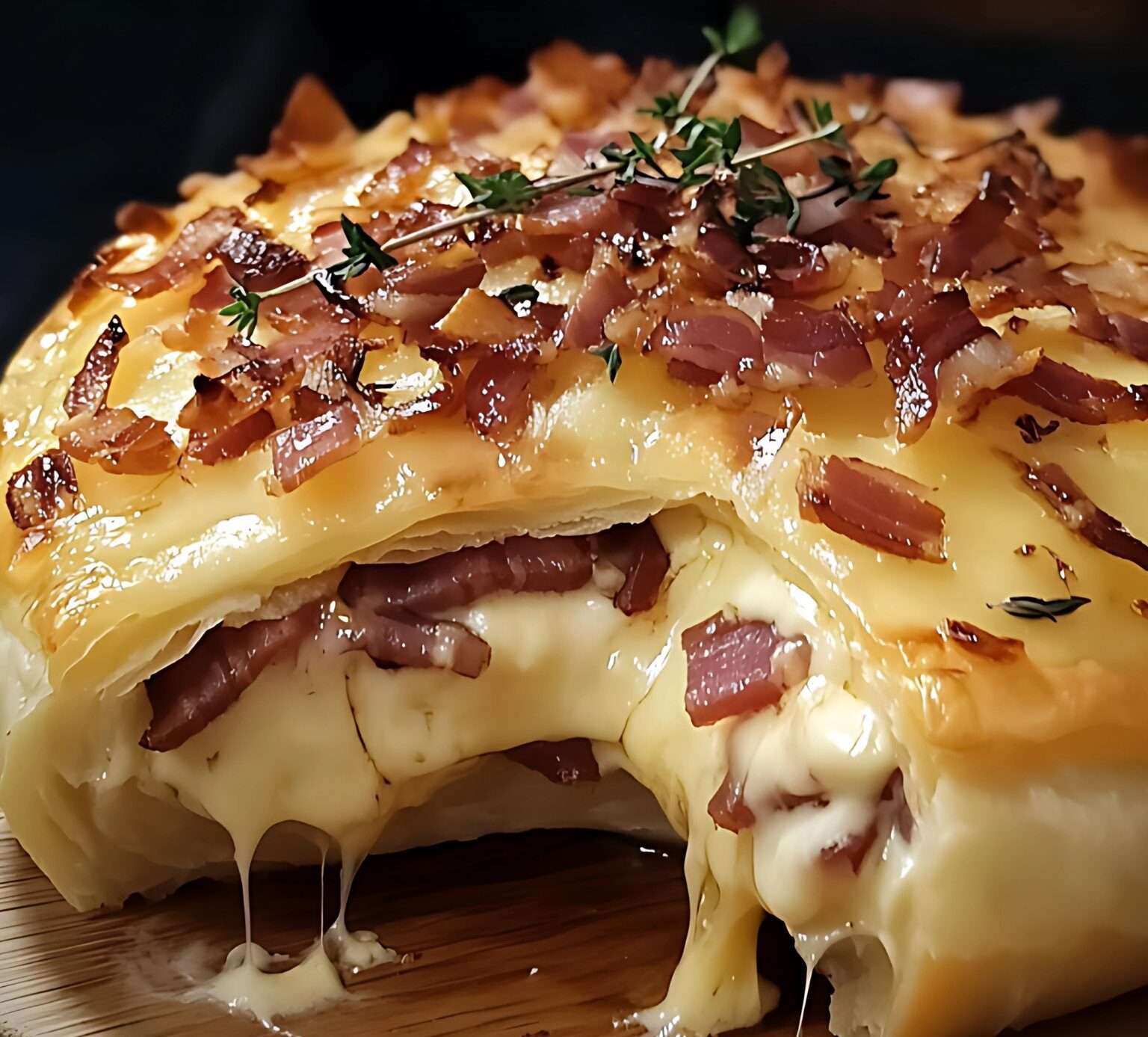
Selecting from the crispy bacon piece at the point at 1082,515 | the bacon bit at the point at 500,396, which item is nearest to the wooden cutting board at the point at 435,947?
the crispy bacon piece at the point at 1082,515

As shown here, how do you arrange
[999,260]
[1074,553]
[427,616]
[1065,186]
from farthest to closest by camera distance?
1. [1065,186]
2. [999,260]
3. [427,616]
4. [1074,553]

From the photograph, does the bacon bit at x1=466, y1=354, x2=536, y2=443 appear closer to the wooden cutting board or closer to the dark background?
the wooden cutting board

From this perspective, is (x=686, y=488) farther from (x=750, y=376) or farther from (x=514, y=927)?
(x=514, y=927)

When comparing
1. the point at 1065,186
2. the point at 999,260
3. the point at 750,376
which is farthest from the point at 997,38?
the point at 750,376

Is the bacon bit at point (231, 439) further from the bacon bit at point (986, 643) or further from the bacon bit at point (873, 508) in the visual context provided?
the bacon bit at point (986, 643)

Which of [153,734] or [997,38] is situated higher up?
[153,734]
